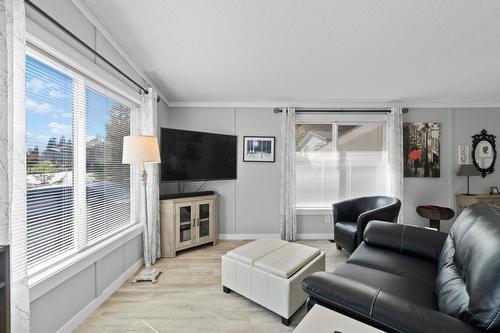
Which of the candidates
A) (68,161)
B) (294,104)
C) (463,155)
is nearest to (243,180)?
(294,104)

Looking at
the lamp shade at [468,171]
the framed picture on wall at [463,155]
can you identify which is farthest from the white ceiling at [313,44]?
the lamp shade at [468,171]

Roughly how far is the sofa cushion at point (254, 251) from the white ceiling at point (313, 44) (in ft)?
6.36

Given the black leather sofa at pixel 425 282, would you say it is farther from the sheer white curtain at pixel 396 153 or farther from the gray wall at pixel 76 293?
the sheer white curtain at pixel 396 153

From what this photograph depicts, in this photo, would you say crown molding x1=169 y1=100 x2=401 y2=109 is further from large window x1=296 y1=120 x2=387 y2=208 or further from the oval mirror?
the oval mirror

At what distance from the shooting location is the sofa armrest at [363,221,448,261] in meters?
1.83

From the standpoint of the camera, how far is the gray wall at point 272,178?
3783 millimetres

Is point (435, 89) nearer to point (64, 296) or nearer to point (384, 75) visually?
point (384, 75)

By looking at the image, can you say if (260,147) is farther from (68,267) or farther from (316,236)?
(68,267)

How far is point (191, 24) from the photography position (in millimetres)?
1754

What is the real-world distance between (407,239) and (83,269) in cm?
274

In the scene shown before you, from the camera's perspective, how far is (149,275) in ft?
7.96

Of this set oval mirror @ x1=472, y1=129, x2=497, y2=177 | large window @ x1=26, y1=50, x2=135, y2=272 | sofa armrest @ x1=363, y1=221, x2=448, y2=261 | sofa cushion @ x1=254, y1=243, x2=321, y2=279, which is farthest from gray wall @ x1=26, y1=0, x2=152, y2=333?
oval mirror @ x1=472, y1=129, x2=497, y2=177

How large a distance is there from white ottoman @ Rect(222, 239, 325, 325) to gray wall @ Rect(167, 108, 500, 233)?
Answer: 1.55 metres

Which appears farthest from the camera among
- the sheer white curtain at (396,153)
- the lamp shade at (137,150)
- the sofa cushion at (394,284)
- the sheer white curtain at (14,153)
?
the sheer white curtain at (396,153)
